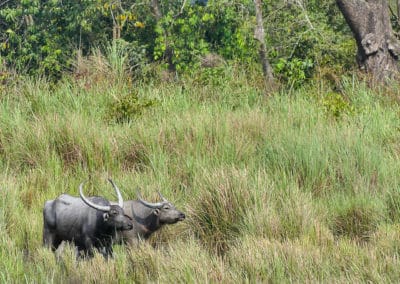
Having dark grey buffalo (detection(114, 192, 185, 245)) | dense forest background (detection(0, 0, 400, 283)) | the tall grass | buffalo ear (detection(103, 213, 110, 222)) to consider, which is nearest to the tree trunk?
dense forest background (detection(0, 0, 400, 283))

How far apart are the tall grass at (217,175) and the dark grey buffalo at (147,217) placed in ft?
0.60

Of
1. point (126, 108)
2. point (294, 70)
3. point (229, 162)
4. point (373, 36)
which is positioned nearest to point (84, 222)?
point (229, 162)

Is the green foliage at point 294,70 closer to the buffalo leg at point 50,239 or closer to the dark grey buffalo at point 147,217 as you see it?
the dark grey buffalo at point 147,217

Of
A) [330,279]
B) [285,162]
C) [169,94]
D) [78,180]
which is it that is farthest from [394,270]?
[169,94]

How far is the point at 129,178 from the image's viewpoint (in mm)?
9438

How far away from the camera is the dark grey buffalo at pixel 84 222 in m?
7.73

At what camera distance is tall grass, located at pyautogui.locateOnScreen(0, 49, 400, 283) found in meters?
6.91

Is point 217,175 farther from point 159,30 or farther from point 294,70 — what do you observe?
point 159,30

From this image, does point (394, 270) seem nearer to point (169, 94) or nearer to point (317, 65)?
point (169, 94)

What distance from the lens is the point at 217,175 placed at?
8.42m

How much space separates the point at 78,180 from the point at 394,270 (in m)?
4.39

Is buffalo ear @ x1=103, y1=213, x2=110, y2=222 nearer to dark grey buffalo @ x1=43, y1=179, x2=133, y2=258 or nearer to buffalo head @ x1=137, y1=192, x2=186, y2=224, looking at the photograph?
dark grey buffalo @ x1=43, y1=179, x2=133, y2=258

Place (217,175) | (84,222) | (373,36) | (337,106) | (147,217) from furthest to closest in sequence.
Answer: (373,36) → (337,106) → (217,175) → (147,217) → (84,222)

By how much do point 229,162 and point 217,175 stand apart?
49.1 inches
